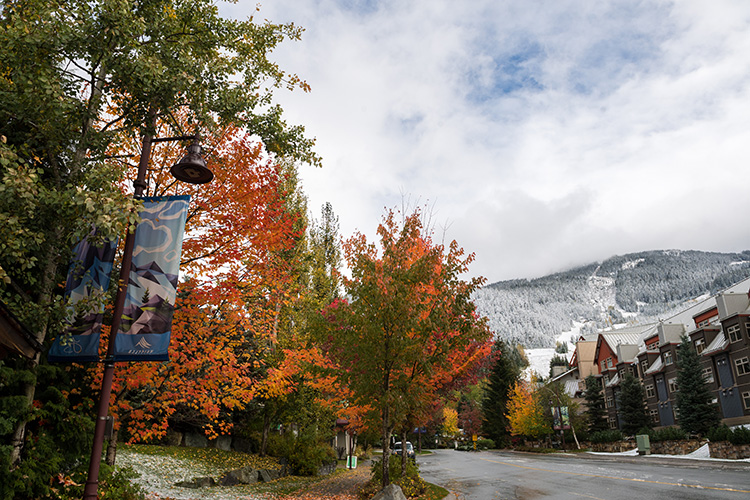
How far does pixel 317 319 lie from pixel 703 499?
36.5ft

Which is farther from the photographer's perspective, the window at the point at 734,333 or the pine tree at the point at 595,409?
the pine tree at the point at 595,409

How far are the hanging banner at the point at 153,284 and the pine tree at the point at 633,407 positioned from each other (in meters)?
51.5

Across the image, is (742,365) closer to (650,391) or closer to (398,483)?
(650,391)

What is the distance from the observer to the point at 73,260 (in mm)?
8570

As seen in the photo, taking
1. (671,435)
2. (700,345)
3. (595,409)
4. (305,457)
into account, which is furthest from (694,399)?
(305,457)

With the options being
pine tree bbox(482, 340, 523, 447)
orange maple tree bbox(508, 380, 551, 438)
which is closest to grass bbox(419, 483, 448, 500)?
orange maple tree bbox(508, 380, 551, 438)

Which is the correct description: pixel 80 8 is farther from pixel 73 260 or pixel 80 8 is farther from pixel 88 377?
pixel 88 377

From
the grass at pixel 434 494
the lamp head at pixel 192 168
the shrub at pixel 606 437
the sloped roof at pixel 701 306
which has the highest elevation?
the sloped roof at pixel 701 306

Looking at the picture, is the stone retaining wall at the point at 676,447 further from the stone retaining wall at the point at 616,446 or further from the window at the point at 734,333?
the window at the point at 734,333

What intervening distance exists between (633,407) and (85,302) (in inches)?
2090

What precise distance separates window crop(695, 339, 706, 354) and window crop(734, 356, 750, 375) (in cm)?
450

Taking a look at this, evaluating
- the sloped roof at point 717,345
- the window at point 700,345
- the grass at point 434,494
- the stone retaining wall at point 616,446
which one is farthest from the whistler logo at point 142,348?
the window at point 700,345

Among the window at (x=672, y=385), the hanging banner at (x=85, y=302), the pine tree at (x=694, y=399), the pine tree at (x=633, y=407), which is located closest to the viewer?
the hanging banner at (x=85, y=302)

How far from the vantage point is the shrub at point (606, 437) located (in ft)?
153
